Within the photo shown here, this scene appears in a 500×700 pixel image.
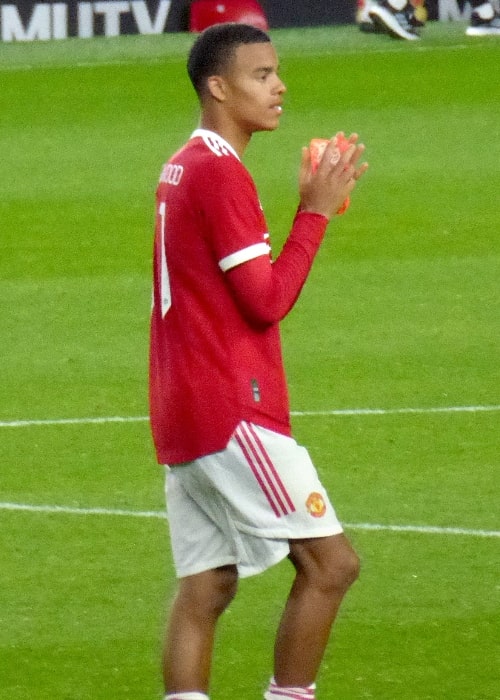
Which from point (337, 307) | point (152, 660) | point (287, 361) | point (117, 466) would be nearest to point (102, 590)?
point (152, 660)

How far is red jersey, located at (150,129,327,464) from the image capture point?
13.8 ft

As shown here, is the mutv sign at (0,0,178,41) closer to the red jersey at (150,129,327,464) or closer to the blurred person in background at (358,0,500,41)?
the blurred person in background at (358,0,500,41)

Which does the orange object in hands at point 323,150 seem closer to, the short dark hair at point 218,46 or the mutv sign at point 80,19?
the short dark hair at point 218,46

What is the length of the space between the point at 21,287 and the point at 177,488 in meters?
5.98

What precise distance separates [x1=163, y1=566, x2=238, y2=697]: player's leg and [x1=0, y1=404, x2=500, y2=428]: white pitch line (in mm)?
3373

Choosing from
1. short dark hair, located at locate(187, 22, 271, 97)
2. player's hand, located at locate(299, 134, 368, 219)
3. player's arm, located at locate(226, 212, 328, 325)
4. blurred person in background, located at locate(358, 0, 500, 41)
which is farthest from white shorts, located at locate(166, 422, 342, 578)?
blurred person in background, located at locate(358, 0, 500, 41)

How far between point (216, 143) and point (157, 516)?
8.24 feet

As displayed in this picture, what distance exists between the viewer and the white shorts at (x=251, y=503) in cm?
431

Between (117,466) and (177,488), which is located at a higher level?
(177,488)

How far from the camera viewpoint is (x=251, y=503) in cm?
432

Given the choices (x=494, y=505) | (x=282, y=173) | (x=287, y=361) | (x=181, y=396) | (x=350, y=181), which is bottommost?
(x=282, y=173)

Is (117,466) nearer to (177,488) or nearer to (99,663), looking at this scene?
(99,663)

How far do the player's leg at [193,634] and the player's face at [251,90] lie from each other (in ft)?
3.53

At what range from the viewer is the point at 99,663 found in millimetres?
5250
